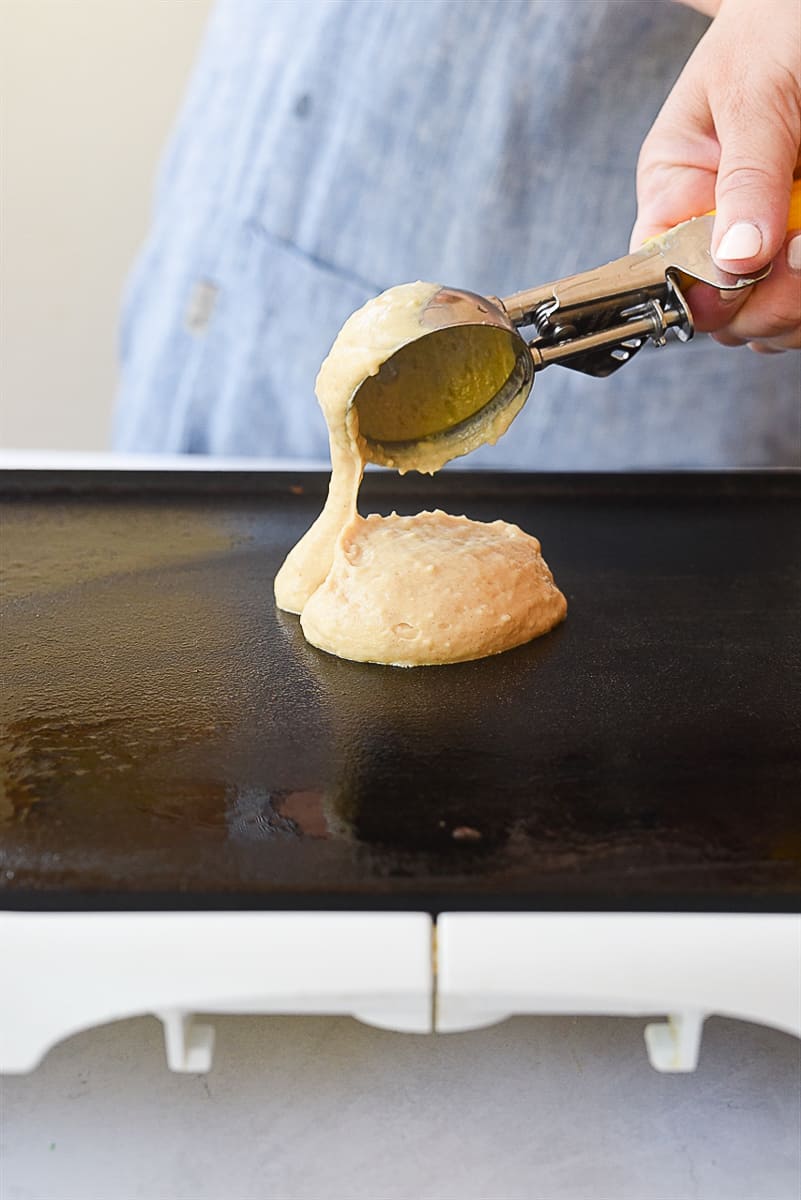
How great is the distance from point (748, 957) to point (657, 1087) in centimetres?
16

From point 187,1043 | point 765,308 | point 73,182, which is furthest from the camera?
point 73,182

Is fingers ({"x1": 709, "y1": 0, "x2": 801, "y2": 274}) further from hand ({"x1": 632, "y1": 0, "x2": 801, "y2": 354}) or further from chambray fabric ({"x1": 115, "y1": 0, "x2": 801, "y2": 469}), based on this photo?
chambray fabric ({"x1": 115, "y1": 0, "x2": 801, "y2": 469})

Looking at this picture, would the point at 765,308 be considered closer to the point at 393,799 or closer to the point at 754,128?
the point at 754,128

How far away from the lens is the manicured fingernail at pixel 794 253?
3.59 ft

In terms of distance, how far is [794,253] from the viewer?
1.10 meters

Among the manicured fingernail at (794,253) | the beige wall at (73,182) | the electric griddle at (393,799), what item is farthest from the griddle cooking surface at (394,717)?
the beige wall at (73,182)

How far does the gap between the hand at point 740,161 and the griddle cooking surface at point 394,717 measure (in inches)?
9.6

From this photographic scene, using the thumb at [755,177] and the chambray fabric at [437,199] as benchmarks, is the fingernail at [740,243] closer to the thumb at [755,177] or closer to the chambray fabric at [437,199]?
the thumb at [755,177]

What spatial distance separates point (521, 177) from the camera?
4.83ft

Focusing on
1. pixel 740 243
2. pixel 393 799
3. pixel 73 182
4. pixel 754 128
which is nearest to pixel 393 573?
pixel 393 799

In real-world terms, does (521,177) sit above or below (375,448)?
above

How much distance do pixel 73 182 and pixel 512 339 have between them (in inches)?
58.1

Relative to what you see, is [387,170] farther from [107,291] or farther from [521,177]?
[107,291]

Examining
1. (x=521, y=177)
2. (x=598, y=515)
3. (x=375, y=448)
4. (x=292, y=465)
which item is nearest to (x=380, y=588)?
(x=375, y=448)
